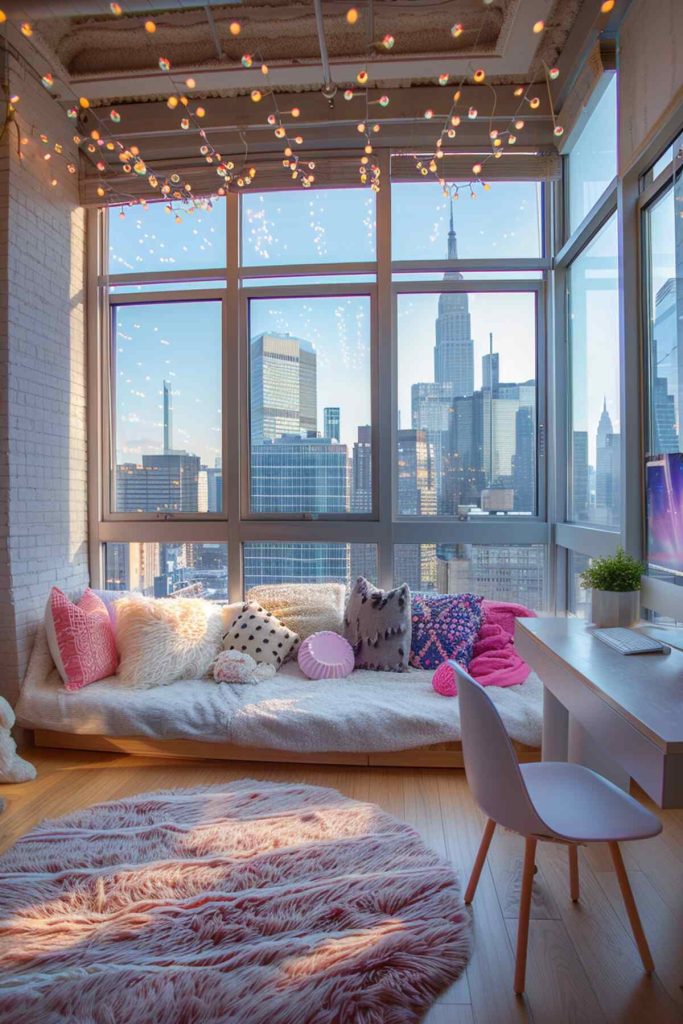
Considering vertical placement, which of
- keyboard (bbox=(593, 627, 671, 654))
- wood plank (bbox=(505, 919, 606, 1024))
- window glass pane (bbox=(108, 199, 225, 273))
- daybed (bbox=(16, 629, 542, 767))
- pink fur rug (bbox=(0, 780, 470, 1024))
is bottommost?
wood plank (bbox=(505, 919, 606, 1024))

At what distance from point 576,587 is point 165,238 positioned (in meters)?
3.45

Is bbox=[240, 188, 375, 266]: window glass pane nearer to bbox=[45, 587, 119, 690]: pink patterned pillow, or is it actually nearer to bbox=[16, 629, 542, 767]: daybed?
bbox=[45, 587, 119, 690]: pink patterned pillow

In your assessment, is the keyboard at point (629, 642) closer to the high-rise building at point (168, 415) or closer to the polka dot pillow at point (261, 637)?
the polka dot pillow at point (261, 637)

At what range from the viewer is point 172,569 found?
163 inches

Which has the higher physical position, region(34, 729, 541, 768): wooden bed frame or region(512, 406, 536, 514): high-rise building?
region(512, 406, 536, 514): high-rise building

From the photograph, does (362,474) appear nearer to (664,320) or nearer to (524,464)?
(524,464)

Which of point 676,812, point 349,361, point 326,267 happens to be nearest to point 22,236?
point 326,267

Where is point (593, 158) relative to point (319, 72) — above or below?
below

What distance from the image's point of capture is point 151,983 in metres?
1.60

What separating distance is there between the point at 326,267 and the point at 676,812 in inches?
136

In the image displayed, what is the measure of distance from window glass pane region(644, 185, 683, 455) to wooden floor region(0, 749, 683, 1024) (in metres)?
1.54

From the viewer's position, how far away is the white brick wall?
3314mm

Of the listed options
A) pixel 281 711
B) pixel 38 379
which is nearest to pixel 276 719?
pixel 281 711

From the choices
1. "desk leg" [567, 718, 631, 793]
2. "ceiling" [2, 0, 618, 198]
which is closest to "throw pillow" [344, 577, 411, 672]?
"desk leg" [567, 718, 631, 793]
